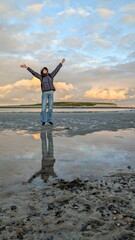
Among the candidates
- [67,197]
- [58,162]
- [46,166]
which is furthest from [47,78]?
[67,197]

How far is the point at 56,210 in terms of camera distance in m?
3.49

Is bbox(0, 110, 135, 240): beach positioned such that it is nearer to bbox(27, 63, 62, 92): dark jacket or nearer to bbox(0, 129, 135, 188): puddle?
bbox(0, 129, 135, 188): puddle

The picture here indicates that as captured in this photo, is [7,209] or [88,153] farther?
[88,153]

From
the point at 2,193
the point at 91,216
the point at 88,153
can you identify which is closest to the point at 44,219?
the point at 91,216

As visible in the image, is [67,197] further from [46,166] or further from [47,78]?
[47,78]

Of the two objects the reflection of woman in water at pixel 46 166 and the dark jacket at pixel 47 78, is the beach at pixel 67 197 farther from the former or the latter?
the dark jacket at pixel 47 78

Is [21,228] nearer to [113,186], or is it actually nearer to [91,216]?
[91,216]

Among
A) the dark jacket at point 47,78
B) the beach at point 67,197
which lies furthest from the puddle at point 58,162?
the dark jacket at point 47,78

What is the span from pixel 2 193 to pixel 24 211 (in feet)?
2.59

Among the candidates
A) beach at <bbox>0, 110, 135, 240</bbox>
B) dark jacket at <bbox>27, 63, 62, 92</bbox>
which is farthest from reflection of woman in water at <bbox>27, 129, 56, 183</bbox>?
dark jacket at <bbox>27, 63, 62, 92</bbox>

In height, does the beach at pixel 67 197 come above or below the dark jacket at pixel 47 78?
below

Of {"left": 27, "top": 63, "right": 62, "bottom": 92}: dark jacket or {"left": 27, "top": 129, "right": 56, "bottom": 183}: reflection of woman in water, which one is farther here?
{"left": 27, "top": 63, "right": 62, "bottom": 92}: dark jacket

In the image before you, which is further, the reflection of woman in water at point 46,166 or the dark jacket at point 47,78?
the dark jacket at point 47,78

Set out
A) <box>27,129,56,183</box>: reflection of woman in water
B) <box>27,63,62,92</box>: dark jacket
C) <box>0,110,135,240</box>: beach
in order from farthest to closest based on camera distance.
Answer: <box>27,63,62,92</box>: dark jacket, <box>27,129,56,183</box>: reflection of woman in water, <box>0,110,135,240</box>: beach
